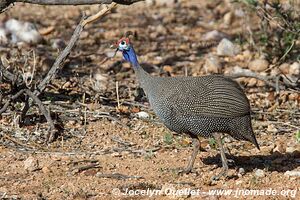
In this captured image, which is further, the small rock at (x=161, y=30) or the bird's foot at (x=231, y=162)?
the small rock at (x=161, y=30)

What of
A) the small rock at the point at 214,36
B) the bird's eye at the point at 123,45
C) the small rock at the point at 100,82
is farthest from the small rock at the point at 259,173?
the small rock at the point at 214,36

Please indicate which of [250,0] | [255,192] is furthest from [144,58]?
[255,192]

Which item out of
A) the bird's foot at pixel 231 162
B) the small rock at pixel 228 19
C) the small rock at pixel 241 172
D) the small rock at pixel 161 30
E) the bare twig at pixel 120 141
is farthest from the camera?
the small rock at pixel 228 19

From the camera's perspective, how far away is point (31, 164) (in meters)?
5.34

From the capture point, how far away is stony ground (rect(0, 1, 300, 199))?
5035 mm

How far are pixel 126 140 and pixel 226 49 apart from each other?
9.68ft

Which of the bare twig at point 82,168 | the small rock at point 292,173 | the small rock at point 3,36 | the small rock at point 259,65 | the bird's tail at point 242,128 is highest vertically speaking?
the small rock at point 3,36

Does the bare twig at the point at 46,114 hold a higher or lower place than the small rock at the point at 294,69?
higher

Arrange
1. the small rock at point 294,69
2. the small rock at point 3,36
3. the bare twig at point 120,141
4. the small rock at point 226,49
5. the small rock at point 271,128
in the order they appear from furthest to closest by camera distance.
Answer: the small rock at point 226,49 → the small rock at point 3,36 → the small rock at point 294,69 → the small rock at point 271,128 → the bare twig at point 120,141

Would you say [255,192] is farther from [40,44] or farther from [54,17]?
[54,17]

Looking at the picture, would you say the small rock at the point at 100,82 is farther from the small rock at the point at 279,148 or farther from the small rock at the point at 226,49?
the small rock at the point at 279,148

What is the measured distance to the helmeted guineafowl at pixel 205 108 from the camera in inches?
199

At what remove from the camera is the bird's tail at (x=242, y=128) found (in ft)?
16.7

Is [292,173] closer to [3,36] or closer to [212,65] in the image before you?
[212,65]
